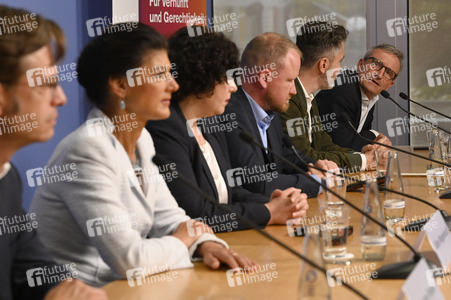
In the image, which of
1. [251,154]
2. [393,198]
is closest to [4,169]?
[393,198]

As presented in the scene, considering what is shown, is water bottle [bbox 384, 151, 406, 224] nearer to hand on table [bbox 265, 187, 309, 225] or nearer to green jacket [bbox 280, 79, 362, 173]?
hand on table [bbox 265, 187, 309, 225]

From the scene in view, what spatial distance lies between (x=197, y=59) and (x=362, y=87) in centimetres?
266

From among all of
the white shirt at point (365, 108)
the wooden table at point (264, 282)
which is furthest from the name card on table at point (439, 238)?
the white shirt at point (365, 108)

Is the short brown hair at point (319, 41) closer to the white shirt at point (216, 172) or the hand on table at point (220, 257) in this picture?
the white shirt at point (216, 172)

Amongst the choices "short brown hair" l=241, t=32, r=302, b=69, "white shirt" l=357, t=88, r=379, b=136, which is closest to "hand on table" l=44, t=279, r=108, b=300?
"short brown hair" l=241, t=32, r=302, b=69

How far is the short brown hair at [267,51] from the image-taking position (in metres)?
3.42

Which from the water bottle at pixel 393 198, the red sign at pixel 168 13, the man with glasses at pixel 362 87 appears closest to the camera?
the water bottle at pixel 393 198

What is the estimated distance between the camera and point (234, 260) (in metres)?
1.75

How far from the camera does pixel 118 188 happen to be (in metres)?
1.85

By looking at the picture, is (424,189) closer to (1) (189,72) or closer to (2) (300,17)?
(1) (189,72)

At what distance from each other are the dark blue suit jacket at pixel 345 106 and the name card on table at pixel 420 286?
347 centimetres

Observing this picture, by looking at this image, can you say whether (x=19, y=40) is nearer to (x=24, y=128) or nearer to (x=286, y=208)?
(x=24, y=128)

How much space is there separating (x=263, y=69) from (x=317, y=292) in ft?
7.47

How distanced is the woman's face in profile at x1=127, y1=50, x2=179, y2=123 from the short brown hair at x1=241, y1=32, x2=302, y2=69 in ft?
4.34
